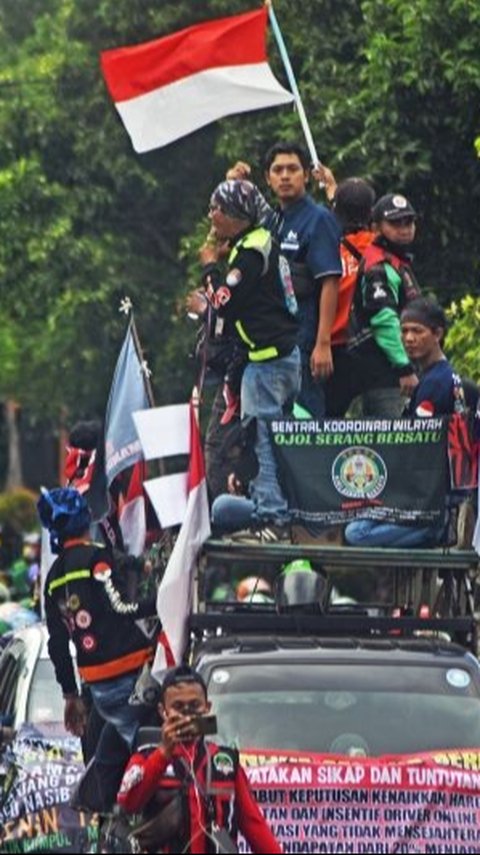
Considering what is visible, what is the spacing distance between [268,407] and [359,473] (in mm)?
623

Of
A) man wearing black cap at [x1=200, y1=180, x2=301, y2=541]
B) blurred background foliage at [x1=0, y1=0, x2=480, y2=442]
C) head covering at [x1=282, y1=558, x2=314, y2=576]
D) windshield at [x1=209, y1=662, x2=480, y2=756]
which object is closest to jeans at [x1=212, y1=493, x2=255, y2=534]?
man wearing black cap at [x1=200, y1=180, x2=301, y2=541]

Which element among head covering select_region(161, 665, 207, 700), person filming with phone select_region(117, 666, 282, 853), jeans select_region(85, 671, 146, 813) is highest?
head covering select_region(161, 665, 207, 700)

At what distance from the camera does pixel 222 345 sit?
12.6m

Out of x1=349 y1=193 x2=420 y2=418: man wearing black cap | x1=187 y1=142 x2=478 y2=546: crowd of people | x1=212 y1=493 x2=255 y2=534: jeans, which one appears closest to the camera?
x1=212 y1=493 x2=255 y2=534: jeans

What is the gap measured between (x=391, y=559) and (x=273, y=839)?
7.69ft

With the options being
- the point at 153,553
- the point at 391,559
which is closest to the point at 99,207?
the point at 153,553

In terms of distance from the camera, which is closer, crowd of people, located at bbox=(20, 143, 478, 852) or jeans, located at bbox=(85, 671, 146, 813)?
jeans, located at bbox=(85, 671, 146, 813)

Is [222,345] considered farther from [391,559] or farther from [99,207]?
[99,207]

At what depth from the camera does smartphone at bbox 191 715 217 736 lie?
918 cm

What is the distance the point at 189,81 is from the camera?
52.3ft

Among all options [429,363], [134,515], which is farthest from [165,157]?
[429,363]

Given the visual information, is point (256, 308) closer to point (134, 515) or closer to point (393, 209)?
point (393, 209)

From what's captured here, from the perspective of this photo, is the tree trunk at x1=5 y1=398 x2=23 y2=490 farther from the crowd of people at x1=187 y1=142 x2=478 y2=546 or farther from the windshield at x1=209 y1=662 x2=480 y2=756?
the windshield at x1=209 y1=662 x2=480 y2=756

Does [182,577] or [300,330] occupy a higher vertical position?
[300,330]
